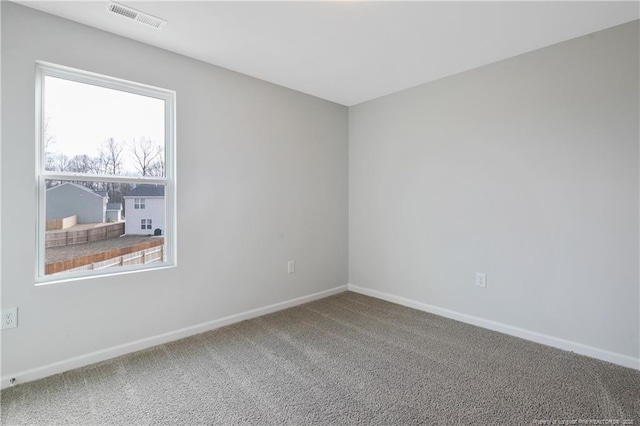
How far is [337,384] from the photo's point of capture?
2041mm

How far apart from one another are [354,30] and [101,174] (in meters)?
2.16

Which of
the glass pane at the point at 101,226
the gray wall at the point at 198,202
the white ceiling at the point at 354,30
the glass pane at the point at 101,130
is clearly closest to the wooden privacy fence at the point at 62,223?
the glass pane at the point at 101,226

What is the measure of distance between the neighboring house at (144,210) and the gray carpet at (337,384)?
3.17 ft

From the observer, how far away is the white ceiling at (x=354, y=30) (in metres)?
2.04

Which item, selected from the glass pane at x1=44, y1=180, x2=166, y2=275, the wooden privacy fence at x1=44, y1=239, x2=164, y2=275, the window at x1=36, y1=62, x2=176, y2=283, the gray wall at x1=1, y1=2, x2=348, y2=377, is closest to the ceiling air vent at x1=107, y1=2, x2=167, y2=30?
the gray wall at x1=1, y1=2, x2=348, y2=377

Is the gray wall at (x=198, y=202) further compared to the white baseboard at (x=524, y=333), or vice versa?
the white baseboard at (x=524, y=333)

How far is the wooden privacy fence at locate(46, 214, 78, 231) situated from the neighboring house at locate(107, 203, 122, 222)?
0.69 feet

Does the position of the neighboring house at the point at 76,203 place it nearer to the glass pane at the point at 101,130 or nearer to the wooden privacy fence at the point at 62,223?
the wooden privacy fence at the point at 62,223

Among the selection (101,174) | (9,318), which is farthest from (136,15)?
(9,318)

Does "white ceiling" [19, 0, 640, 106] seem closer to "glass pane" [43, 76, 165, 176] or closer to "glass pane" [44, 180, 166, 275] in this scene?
"glass pane" [43, 76, 165, 176]

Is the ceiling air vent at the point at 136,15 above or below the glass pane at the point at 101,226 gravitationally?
above

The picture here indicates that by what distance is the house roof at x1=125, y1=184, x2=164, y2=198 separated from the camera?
101 inches

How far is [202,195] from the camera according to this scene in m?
2.84

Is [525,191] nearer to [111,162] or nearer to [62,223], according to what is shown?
[111,162]
